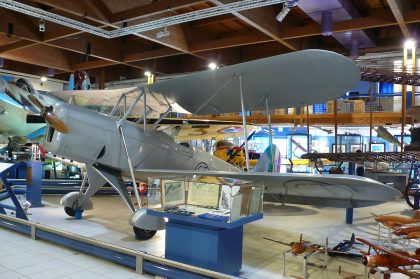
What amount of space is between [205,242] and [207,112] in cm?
326

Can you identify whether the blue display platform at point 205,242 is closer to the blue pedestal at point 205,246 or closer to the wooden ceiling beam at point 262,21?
the blue pedestal at point 205,246

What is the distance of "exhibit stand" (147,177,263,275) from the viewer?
3.42m

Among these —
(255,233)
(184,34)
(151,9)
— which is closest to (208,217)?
(255,233)

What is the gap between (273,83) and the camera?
4.68 metres

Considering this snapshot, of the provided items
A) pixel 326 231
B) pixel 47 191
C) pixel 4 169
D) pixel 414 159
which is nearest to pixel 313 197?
pixel 326 231

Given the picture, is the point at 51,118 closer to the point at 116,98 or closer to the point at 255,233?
the point at 116,98

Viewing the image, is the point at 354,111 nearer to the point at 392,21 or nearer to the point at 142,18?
the point at 392,21

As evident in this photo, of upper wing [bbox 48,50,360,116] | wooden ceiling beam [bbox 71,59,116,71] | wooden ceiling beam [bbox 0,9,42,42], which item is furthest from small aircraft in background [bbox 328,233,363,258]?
wooden ceiling beam [bbox 71,59,116,71]

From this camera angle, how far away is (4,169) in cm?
578

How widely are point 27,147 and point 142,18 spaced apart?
8251 millimetres

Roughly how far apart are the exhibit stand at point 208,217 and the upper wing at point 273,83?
1485mm

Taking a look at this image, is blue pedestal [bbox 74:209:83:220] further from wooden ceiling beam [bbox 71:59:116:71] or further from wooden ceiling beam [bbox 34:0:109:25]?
wooden ceiling beam [bbox 71:59:116:71]

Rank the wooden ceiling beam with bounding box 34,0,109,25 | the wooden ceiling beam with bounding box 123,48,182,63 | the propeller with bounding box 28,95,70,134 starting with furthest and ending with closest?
the wooden ceiling beam with bounding box 123,48,182,63 → the wooden ceiling beam with bounding box 34,0,109,25 → the propeller with bounding box 28,95,70,134

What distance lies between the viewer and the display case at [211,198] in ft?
11.3
